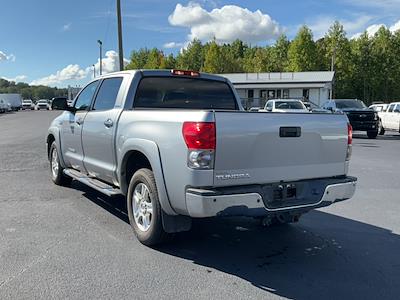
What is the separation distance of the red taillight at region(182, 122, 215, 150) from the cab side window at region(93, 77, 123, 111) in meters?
2.17

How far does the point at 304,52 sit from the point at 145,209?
70922 millimetres

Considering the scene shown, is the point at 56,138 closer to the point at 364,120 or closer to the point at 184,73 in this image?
the point at 184,73

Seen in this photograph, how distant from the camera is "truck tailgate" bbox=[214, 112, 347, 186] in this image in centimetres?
429

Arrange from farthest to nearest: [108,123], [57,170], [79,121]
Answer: [57,170] → [79,121] → [108,123]

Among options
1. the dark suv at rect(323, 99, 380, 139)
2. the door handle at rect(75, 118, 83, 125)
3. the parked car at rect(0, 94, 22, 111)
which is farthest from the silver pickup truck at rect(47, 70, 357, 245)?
the parked car at rect(0, 94, 22, 111)

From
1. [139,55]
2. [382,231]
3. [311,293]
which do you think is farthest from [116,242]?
[139,55]

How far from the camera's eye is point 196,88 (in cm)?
642

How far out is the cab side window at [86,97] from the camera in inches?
278

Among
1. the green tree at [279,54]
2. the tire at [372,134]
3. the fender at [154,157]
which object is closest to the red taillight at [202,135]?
the fender at [154,157]

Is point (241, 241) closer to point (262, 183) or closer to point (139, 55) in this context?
point (262, 183)

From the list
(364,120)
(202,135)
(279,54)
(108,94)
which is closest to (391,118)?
(364,120)

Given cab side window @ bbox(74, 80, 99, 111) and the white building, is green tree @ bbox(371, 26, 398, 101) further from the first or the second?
cab side window @ bbox(74, 80, 99, 111)

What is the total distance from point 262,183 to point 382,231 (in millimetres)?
2321

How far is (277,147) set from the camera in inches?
181
